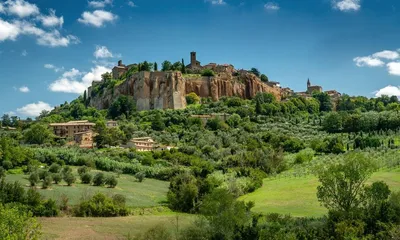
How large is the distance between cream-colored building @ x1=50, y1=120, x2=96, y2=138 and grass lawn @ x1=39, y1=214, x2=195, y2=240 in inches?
2160

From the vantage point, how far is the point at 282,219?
32.3 metres

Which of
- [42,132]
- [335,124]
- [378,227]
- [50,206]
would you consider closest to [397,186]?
[378,227]

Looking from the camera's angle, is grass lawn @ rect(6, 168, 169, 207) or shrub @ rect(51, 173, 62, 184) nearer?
grass lawn @ rect(6, 168, 169, 207)

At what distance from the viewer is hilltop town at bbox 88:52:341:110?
109062 millimetres

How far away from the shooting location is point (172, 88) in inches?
4252

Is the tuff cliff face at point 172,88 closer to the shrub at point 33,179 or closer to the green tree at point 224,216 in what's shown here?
the shrub at point 33,179

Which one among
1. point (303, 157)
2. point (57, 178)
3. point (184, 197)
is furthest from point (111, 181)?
point (303, 157)

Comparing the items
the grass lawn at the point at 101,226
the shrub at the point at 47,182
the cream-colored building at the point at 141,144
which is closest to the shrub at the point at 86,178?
the shrub at the point at 47,182

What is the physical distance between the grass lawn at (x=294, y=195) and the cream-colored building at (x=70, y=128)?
4813cm

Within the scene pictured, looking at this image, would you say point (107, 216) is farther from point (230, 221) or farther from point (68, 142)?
point (68, 142)

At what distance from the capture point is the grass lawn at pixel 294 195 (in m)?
38.9

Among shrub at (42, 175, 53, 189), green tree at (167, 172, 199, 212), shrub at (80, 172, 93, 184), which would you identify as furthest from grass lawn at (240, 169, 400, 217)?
shrub at (42, 175, 53, 189)

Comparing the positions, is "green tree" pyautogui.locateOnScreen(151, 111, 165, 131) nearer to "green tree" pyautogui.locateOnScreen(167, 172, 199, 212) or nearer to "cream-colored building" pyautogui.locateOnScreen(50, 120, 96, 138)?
"cream-colored building" pyautogui.locateOnScreen(50, 120, 96, 138)

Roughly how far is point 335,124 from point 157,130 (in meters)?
38.0
